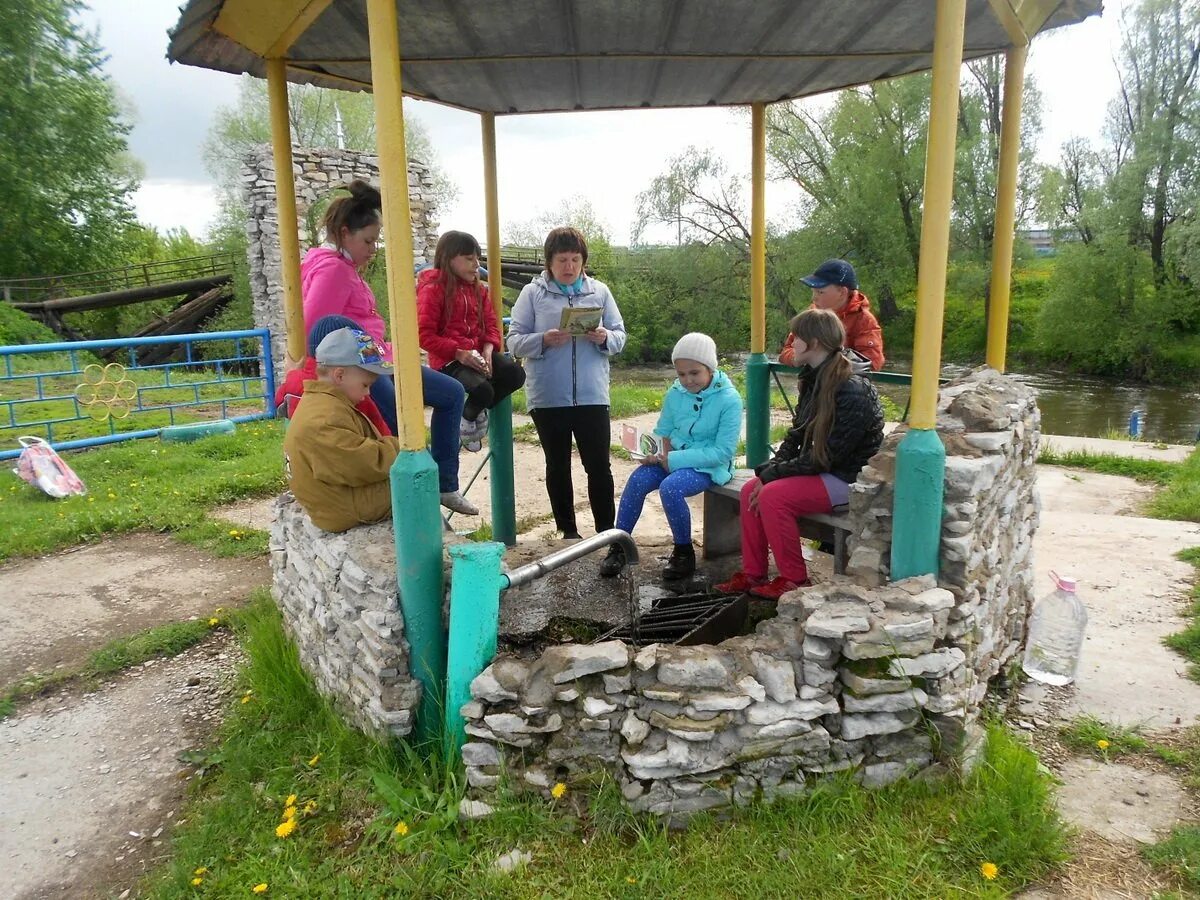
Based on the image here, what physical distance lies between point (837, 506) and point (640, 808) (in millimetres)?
1497

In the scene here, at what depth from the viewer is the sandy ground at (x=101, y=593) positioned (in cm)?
423

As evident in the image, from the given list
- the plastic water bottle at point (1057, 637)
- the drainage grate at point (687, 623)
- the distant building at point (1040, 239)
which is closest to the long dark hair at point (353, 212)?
the drainage grate at point (687, 623)

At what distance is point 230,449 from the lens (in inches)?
339

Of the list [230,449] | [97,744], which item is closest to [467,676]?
[97,744]

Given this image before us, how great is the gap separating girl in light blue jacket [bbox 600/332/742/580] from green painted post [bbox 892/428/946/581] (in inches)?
49.2

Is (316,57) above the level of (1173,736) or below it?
above

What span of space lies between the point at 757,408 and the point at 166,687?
139 inches

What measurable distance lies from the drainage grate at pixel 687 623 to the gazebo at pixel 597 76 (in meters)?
0.81

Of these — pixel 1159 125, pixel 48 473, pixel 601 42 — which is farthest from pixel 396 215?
pixel 1159 125

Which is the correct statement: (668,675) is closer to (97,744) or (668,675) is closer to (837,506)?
(837,506)

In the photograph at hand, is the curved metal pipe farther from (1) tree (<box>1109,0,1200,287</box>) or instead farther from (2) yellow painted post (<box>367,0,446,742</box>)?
(1) tree (<box>1109,0,1200,287</box>)

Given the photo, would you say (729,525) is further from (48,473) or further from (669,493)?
(48,473)

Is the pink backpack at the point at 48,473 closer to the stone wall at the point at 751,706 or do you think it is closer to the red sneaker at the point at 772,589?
the stone wall at the point at 751,706

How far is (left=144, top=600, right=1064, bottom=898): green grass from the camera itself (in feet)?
7.16
